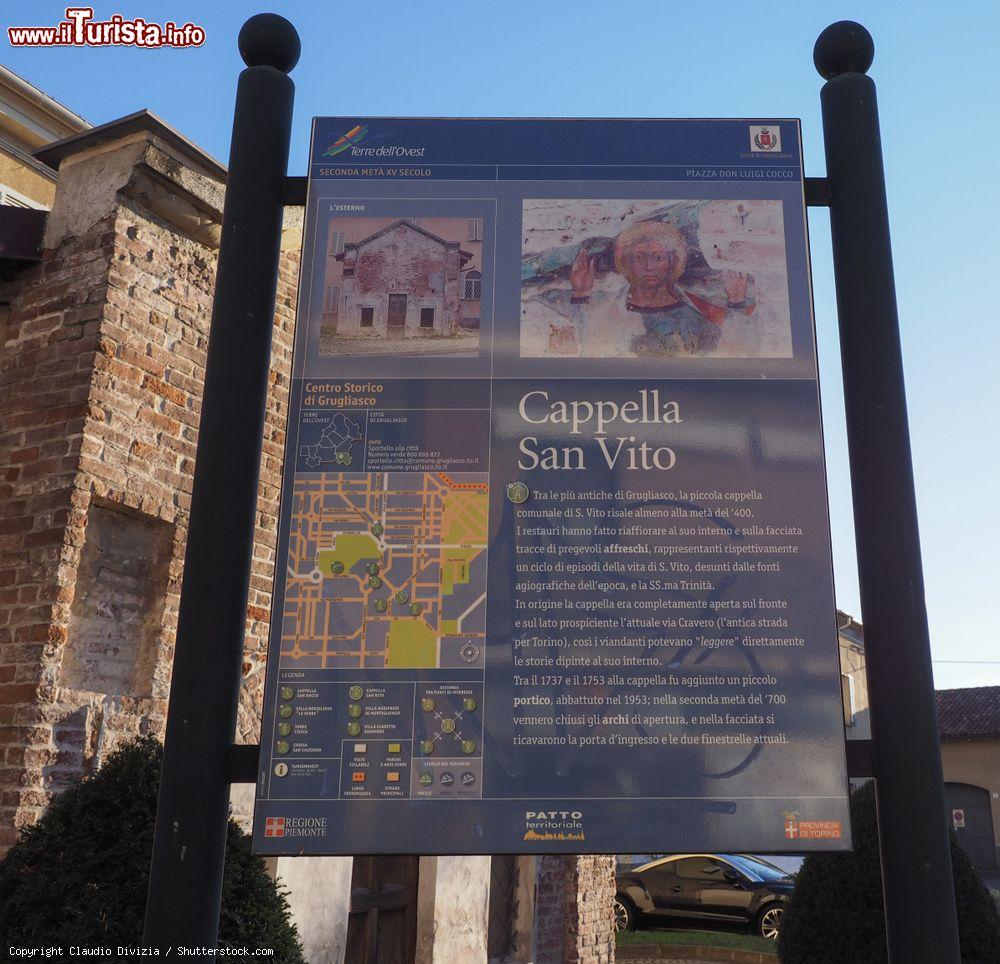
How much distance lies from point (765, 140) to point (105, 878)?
141 inches

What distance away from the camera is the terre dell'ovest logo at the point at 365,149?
3283 mm

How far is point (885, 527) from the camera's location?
9.20 feet

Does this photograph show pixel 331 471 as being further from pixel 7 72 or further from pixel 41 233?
pixel 7 72

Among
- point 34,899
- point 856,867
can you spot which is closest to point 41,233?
point 34,899

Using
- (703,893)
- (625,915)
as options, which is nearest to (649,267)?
(703,893)

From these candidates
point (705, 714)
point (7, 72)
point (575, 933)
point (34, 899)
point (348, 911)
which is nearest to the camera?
point (705, 714)

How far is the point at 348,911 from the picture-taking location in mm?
6379

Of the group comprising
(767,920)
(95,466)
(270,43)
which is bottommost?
(767,920)

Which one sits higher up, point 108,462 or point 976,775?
point 108,462

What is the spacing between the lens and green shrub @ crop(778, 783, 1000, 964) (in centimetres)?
561

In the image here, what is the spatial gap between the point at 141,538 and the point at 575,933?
6045mm

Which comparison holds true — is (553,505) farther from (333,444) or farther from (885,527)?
(885,527)

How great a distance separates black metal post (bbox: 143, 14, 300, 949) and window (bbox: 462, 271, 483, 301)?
601mm

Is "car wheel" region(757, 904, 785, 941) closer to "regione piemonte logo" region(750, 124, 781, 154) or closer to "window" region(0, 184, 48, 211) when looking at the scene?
"window" region(0, 184, 48, 211)
